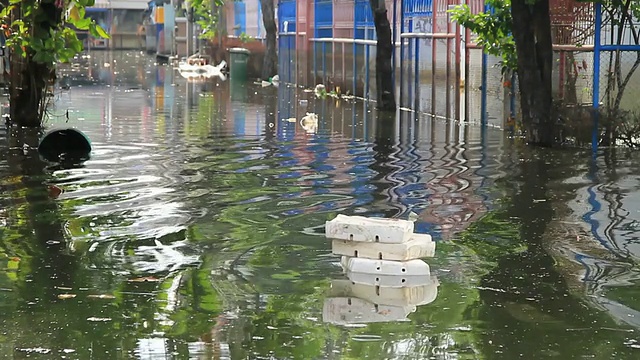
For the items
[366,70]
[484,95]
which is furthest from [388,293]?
[366,70]

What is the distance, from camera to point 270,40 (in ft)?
139

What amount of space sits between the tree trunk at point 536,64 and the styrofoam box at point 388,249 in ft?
31.1

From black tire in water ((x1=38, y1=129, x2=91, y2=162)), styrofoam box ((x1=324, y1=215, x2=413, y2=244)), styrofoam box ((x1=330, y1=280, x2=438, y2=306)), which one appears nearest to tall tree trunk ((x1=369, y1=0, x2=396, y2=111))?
black tire in water ((x1=38, y1=129, x2=91, y2=162))

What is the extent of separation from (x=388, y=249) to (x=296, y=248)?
1394mm

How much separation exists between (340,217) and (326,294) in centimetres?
84

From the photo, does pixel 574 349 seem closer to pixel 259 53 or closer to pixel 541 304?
pixel 541 304

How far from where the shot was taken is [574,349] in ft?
22.6

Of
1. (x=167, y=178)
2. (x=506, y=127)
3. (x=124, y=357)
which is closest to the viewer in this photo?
(x=124, y=357)

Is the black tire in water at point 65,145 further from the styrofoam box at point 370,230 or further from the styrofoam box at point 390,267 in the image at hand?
the styrofoam box at point 390,267

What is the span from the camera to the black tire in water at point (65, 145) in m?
16.7

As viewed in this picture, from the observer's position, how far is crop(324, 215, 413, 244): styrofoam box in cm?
859

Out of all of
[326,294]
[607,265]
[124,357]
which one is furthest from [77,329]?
[607,265]

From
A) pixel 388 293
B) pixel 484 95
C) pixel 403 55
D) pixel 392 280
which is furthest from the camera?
pixel 403 55

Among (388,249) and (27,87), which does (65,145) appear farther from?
(388,249)
